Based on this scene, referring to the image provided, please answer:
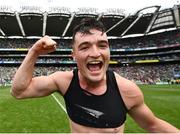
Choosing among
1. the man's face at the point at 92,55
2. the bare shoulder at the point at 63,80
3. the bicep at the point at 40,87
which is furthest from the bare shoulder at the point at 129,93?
the bicep at the point at 40,87

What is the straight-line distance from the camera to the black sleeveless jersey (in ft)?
10.7

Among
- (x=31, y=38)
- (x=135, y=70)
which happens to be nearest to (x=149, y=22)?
(x=135, y=70)

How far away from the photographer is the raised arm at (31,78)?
3215 mm

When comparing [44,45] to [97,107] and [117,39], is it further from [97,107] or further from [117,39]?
[117,39]

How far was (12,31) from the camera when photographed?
9650 centimetres

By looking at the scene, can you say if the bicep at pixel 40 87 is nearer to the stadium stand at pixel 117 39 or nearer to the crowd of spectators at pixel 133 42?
the stadium stand at pixel 117 39

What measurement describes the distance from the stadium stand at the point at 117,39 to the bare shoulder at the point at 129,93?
78009 millimetres

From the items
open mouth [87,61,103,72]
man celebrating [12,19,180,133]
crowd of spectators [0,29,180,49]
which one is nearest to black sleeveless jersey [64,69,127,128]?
man celebrating [12,19,180,133]

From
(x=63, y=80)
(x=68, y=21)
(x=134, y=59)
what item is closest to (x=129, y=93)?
(x=63, y=80)

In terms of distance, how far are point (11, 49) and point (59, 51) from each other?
13601 mm

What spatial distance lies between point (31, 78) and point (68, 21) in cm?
8540

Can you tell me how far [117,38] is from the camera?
346 feet

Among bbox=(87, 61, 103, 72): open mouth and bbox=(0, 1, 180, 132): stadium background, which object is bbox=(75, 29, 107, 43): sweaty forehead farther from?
bbox=(0, 1, 180, 132): stadium background

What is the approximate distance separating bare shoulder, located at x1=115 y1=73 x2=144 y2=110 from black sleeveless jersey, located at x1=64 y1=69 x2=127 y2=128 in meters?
0.04
